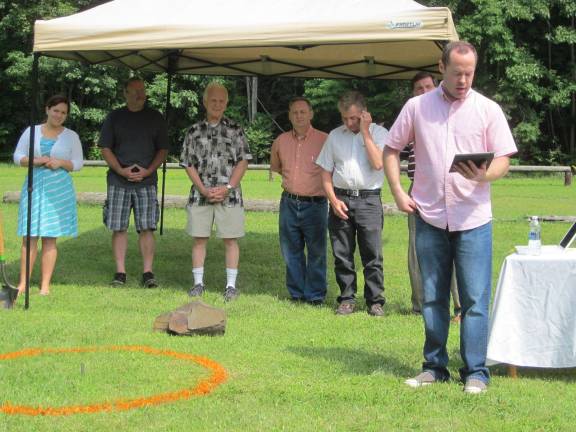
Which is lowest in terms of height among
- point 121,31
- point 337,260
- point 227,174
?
point 337,260

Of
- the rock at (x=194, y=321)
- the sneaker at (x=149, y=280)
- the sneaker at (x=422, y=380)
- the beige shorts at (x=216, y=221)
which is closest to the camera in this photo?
the sneaker at (x=422, y=380)

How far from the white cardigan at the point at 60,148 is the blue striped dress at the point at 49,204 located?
46 mm

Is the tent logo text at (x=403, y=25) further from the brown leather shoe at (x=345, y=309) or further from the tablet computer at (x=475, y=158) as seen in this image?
the tablet computer at (x=475, y=158)

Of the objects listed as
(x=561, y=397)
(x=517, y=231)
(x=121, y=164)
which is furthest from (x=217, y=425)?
(x=517, y=231)

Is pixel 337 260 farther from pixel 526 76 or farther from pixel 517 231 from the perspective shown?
pixel 526 76

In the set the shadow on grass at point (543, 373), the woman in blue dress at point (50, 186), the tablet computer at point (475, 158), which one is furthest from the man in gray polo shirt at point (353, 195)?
the tablet computer at point (475, 158)

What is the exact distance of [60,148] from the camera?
790 centimetres

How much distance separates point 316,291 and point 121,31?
2776 millimetres

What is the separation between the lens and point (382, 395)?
4895mm

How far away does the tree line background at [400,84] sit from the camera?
35938mm

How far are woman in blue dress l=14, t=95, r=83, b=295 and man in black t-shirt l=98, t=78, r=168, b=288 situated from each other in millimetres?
615

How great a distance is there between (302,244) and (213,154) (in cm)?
115

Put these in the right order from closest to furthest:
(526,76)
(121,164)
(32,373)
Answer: (32,373) → (121,164) → (526,76)

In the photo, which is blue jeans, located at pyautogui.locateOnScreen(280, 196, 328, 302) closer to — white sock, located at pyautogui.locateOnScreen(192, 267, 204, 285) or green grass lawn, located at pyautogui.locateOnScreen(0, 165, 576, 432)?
green grass lawn, located at pyautogui.locateOnScreen(0, 165, 576, 432)
